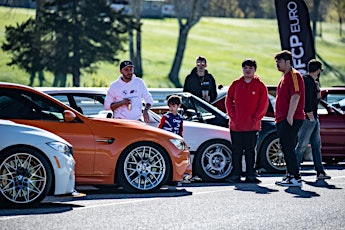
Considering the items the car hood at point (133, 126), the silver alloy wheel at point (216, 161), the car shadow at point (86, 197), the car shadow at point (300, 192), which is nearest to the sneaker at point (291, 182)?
the car shadow at point (300, 192)

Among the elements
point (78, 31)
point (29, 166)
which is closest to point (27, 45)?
point (78, 31)

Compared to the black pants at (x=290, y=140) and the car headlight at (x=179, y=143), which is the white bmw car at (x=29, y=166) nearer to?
the car headlight at (x=179, y=143)

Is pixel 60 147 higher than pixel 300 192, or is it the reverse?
pixel 60 147

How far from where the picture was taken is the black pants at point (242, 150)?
13.8 metres

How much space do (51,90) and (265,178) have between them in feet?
11.1

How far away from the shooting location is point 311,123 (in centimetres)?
1428

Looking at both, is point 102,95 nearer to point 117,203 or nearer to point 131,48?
point 117,203

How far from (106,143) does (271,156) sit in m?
4.53

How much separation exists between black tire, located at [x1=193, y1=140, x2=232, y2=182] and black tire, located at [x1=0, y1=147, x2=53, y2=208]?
12.9 feet

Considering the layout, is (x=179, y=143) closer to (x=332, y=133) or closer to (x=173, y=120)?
(x=173, y=120)

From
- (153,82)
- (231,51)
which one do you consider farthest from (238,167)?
(231,51)

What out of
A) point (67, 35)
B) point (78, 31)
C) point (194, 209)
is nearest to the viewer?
point (194, 209)

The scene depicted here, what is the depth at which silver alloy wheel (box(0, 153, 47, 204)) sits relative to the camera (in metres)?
10.3

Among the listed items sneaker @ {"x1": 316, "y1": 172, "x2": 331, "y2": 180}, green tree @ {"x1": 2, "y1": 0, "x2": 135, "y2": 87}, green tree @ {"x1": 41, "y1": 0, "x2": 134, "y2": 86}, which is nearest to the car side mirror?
sneaker @ {"x1": 316, "y1": 172, "x2": 331, "y2": 180}
